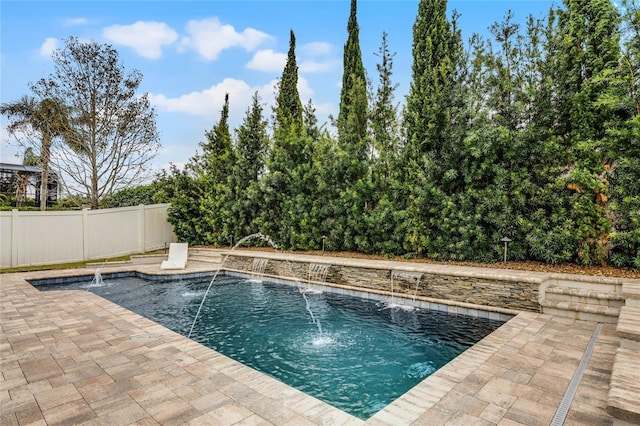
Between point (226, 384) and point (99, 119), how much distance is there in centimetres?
1551

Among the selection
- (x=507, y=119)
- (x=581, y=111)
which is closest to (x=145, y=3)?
(x=507, y=119)

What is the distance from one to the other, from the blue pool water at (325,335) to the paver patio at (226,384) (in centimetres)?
55

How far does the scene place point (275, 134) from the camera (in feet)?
42.5

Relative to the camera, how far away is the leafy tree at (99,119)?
14.0 metres

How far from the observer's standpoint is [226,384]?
123 inches

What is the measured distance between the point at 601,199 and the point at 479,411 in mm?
6321

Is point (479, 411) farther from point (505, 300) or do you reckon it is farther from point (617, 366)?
point (505, 300)

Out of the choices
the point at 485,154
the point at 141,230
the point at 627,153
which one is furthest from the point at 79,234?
the point at 627,153

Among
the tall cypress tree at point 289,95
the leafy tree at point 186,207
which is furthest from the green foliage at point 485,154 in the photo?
the leafy tree at point 186,207

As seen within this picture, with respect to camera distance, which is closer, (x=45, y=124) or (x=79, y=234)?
(x=79, y=234)

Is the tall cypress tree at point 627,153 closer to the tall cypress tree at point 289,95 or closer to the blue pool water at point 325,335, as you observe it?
the blue pool water at point 325,335

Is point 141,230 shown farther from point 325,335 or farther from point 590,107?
point 590,107

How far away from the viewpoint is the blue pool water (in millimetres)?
3697

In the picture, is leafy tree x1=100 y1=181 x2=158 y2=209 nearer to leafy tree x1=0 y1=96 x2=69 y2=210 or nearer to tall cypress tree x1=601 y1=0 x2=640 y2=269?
leafy tree x1=0 y1=96 x2=69 y2=210
